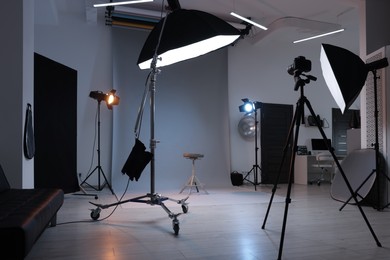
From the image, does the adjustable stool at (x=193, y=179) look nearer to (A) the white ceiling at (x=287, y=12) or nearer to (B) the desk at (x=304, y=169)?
(B) the desk at (x=304, y=169)

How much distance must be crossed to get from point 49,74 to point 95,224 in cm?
236

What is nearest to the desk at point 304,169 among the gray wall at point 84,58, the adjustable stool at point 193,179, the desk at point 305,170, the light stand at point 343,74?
the desk at point 305,170

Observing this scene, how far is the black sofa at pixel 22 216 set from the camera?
1266 millimetres

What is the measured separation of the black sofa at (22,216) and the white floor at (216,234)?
342 mm

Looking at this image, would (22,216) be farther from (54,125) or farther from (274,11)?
(274,11)

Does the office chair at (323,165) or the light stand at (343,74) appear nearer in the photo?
the light stand at (343,74)

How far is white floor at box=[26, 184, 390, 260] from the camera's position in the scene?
77.2 inches

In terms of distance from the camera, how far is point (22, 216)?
1.47 m

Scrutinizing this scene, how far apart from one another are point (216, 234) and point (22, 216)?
1.46 metres

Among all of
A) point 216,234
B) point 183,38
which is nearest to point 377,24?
point 183,38

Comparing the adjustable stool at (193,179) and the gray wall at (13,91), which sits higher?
the gray wall at (13,91)

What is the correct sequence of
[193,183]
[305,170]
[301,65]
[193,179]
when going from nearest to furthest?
[301,65], [193,179], [193,183], [305,170]

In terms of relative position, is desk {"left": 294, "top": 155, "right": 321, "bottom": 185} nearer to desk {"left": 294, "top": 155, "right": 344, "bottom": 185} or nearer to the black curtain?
desk {"left": 294, "top": 155, "right": 344, "bottom": 185}

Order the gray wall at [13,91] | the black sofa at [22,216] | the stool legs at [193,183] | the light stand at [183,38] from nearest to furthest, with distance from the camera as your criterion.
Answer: the black sofa at [22,216] → the light stand at [183,38] → the gray wall at [13,91] → the stool legs at [193,183]
